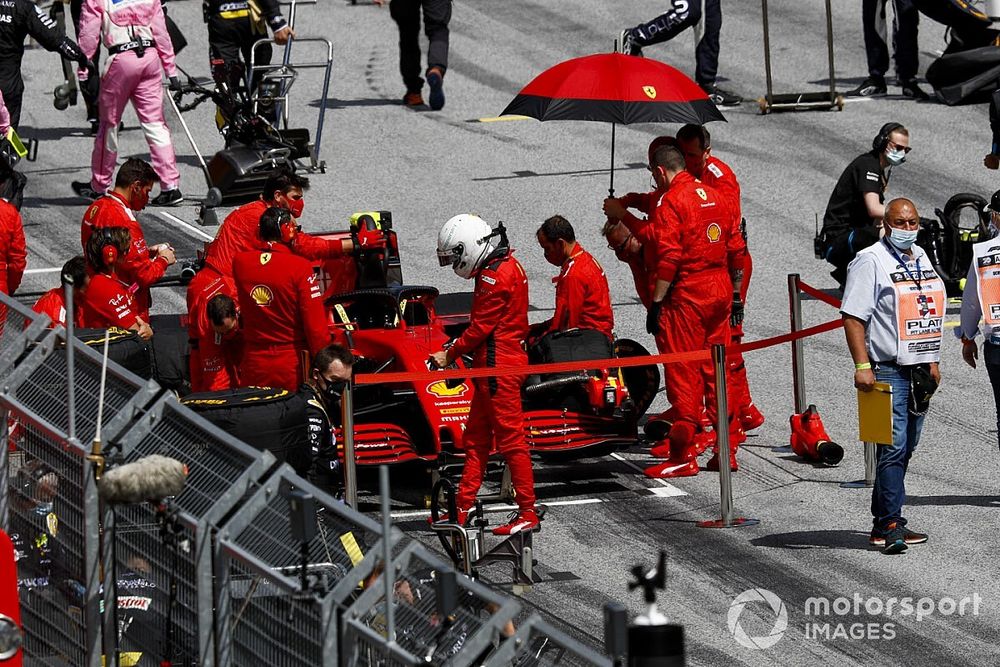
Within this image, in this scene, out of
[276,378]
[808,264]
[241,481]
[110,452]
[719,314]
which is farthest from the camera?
[808,264]

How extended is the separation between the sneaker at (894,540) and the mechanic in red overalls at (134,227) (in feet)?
15.8

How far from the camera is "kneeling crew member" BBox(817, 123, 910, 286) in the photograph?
42.8 feet

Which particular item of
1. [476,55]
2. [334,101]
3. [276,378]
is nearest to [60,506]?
[276,378]

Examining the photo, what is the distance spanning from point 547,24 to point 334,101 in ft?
13.4

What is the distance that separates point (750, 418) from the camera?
12461mm

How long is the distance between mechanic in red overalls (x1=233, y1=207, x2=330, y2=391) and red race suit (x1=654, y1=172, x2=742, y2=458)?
229 centimetres

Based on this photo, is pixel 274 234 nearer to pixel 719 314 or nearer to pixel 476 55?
pixel 719 314

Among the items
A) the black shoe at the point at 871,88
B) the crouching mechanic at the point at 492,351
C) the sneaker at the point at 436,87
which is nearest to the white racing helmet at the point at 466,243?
the crouching mechanic at the point at 492,351

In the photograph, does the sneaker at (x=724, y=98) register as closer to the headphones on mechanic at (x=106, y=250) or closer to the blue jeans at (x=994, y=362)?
the blue jeans at (x=994, y=362)

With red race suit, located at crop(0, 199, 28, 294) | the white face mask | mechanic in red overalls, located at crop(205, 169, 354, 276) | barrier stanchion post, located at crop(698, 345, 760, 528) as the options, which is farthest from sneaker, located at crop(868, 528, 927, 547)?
red race suit, located at crop(0, 199, 28, 294)

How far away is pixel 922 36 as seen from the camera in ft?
79.7

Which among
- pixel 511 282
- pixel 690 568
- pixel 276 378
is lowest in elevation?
pixel 690 568

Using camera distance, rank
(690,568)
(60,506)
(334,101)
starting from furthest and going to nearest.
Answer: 1. (334,101)
2. (690,568)
3. (60,506)

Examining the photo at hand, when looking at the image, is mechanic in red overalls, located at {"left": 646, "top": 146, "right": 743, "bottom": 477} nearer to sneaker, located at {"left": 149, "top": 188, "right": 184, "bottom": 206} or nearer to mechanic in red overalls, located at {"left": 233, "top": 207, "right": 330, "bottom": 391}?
mechanic in red overalls, located at {"left": 233, "top": 207, "right": 330, "bottom": 391}
